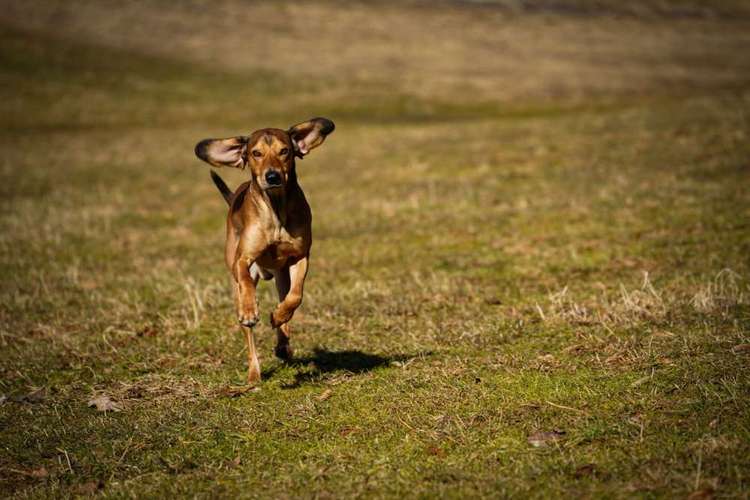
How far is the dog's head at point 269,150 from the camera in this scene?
7.63 metres

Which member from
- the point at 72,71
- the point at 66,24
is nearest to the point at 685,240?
the point at 72,71

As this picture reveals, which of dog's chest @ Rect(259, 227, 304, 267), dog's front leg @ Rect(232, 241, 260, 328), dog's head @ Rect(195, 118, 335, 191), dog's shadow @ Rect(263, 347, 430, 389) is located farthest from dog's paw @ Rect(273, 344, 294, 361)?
dog's head @ Rect(195, 118, 335, 191)

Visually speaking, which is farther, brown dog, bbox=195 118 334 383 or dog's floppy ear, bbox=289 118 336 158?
dog's floppy ear, bbox=289 118 336 158

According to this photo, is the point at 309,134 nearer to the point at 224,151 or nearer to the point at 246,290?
the point at 224,151

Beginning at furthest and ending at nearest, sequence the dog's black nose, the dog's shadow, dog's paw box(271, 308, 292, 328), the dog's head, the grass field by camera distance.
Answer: the dog's shadow → dog's paw box(271, 308, 292, 328) → the dog's head → the dog's black nose → the grass field

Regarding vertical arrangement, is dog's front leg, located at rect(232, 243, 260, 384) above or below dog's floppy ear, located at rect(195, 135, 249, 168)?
below

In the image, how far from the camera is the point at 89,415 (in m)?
7.62

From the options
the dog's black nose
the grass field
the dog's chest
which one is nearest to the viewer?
the grass field

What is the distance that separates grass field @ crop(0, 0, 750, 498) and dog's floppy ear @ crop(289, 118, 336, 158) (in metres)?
2.38

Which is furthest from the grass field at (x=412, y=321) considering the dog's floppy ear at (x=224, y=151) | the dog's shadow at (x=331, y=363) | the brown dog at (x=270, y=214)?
the dog's floppy ear at (x=224, y=151)

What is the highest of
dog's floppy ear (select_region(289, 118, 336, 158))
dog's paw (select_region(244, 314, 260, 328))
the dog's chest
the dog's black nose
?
dog's floppy ear (select_region(289, 118, 336, 158))

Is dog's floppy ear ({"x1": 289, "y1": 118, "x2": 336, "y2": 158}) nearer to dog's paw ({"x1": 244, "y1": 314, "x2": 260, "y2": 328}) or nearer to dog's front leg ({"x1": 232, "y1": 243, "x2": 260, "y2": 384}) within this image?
dog's front leg ({"x1": 232, "y1": 243, "x2": 260, "y2": 384})

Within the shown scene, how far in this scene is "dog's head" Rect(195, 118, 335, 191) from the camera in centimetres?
763

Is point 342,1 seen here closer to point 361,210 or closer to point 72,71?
point 72,71
